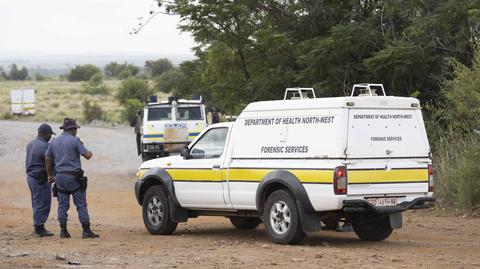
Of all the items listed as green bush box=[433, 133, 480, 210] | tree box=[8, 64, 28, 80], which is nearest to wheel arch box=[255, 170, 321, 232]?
green bush box=[433, 133, 480, 210]

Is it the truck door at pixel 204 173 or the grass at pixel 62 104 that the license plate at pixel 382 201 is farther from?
the grass at pixel 62 104

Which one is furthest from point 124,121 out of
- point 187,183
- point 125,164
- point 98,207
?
point 187,183

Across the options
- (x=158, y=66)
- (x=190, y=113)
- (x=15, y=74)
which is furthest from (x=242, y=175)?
(x=15, y=74)

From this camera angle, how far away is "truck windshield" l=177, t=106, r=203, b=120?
88.1ft

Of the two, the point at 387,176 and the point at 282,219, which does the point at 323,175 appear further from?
the point at 282,219

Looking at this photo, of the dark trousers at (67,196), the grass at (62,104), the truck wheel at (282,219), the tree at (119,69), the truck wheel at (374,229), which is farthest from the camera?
the tree at (119,69)

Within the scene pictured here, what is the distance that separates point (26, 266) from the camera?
33.7 ft

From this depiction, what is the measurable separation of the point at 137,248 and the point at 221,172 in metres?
1.72

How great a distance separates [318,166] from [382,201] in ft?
3.23

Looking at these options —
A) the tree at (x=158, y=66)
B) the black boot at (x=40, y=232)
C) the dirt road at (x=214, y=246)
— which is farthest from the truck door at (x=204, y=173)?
the tree at (x=158, y=66)

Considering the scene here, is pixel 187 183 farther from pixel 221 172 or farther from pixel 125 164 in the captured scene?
pixel 125 164

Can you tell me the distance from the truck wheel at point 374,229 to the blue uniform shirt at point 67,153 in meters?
4.20

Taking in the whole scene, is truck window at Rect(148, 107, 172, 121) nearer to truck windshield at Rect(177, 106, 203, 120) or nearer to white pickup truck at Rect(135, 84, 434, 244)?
truck windshield at Rect(177, 106, 203, 120)

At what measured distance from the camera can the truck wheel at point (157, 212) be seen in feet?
46.9
